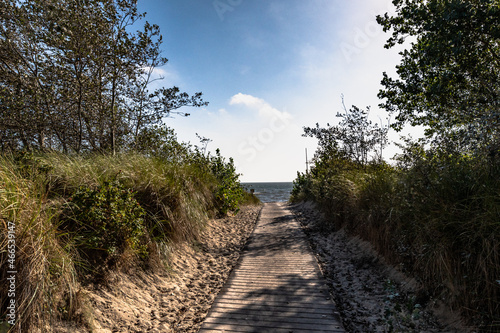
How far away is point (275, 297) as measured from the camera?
13.6 ft

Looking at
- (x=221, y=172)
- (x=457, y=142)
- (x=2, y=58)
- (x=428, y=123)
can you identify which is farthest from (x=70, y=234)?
(x=428, y=123)

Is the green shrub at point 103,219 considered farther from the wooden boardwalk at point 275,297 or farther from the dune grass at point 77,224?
the wooden boardwalk at point 275,297

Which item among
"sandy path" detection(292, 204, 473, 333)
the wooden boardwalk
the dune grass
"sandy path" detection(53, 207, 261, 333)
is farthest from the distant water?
the dune grass

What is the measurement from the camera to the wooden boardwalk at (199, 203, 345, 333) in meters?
3.40

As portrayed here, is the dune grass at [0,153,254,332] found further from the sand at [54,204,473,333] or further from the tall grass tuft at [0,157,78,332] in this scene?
the sand at [54,204,473,333]

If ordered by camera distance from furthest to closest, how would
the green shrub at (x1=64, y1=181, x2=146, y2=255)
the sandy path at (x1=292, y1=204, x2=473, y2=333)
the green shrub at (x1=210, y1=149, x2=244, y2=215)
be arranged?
the green shrub at (x1=210, y1=149, x2=244, y2=215)
the green shrub at (x1=64, y1=181, x2=146, y2=255)
the sandy path at (x1=292, y1=204, x2=473, y2=333)

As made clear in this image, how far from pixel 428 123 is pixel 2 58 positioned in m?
12.0

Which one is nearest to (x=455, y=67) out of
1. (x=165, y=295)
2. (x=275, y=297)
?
(x=275, y=297)

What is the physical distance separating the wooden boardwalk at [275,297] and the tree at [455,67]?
3421 millimetres

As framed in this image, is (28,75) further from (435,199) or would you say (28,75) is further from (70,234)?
(435,199)

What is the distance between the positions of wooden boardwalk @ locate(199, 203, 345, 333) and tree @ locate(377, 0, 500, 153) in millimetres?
3421

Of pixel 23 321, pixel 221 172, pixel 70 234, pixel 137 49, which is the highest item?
pixel 137 49

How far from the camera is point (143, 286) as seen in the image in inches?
163

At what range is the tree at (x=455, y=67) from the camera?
4.02 m
